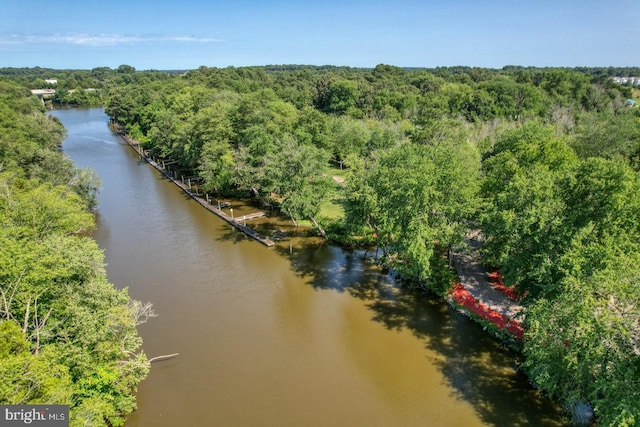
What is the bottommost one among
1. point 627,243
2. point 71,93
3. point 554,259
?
point 554,259

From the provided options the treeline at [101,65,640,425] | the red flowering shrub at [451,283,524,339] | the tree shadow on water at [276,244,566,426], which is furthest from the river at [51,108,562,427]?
the treeline at [101,65,640,425]

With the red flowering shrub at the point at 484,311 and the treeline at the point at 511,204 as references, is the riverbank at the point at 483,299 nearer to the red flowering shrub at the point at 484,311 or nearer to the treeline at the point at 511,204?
the red flowering shrub at the point at 484,311

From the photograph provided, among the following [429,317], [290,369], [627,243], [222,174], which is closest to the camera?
[627,243]

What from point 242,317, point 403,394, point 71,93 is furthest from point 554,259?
point 71,93

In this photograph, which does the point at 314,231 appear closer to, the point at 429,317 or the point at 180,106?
the point at 429,317

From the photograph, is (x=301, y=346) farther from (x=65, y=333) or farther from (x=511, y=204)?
(x=511, y=204)

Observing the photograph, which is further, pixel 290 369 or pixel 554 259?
pixel 290 369

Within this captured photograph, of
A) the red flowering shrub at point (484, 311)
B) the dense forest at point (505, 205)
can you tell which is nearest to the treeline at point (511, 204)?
the dense forest at point (505, 205)
